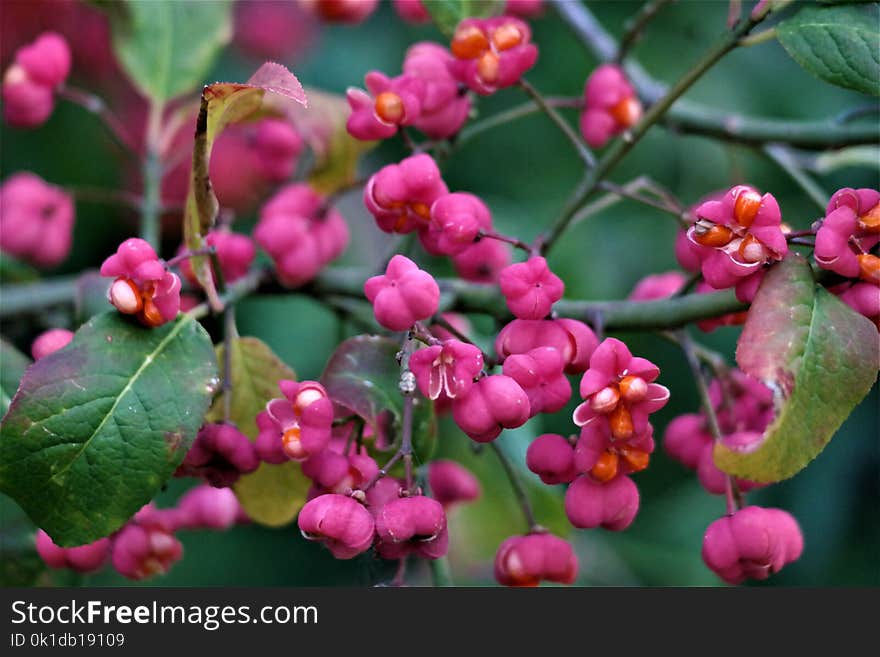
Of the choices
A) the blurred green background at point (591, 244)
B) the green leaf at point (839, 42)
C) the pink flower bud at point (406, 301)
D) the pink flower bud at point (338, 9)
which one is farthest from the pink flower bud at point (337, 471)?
the blurred green background at point (591, 244)

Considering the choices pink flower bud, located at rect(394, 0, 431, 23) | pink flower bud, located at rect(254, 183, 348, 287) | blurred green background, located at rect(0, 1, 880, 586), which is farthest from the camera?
blurred green background, located at rect(0, 1, 880, 586)

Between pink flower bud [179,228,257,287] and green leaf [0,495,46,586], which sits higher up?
pink flower bud [179,228,257,287]

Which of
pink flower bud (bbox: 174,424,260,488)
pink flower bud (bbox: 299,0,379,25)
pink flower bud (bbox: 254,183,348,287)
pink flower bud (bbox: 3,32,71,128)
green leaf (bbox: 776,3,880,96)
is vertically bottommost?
pink flower bud (bbox: 174,424,260,488)

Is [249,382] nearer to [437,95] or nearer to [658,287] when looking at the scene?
[437,95]

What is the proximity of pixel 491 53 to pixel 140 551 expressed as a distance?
53 cm

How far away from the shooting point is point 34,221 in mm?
1285

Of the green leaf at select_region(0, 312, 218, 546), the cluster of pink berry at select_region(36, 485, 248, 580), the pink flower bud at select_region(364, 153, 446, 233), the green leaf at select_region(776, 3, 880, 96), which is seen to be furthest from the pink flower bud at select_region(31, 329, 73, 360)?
the green leaf at select_region(776, 3, 880, 96)

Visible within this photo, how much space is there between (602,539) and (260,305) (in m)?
0.70

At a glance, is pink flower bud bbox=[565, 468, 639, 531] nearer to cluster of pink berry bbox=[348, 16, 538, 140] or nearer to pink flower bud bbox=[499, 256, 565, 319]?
pink flower bud bbox=[499, 256, 565, 319]

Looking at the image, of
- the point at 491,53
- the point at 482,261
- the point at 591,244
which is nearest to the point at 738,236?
the point at 491,53

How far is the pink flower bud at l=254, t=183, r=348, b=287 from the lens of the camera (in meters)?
1.05

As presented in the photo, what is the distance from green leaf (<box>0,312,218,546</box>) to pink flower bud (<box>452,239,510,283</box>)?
0.36 metres

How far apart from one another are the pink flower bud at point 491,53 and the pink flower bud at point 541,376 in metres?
0.27

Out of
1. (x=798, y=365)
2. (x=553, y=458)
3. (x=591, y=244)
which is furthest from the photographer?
(x=591, y=244)
